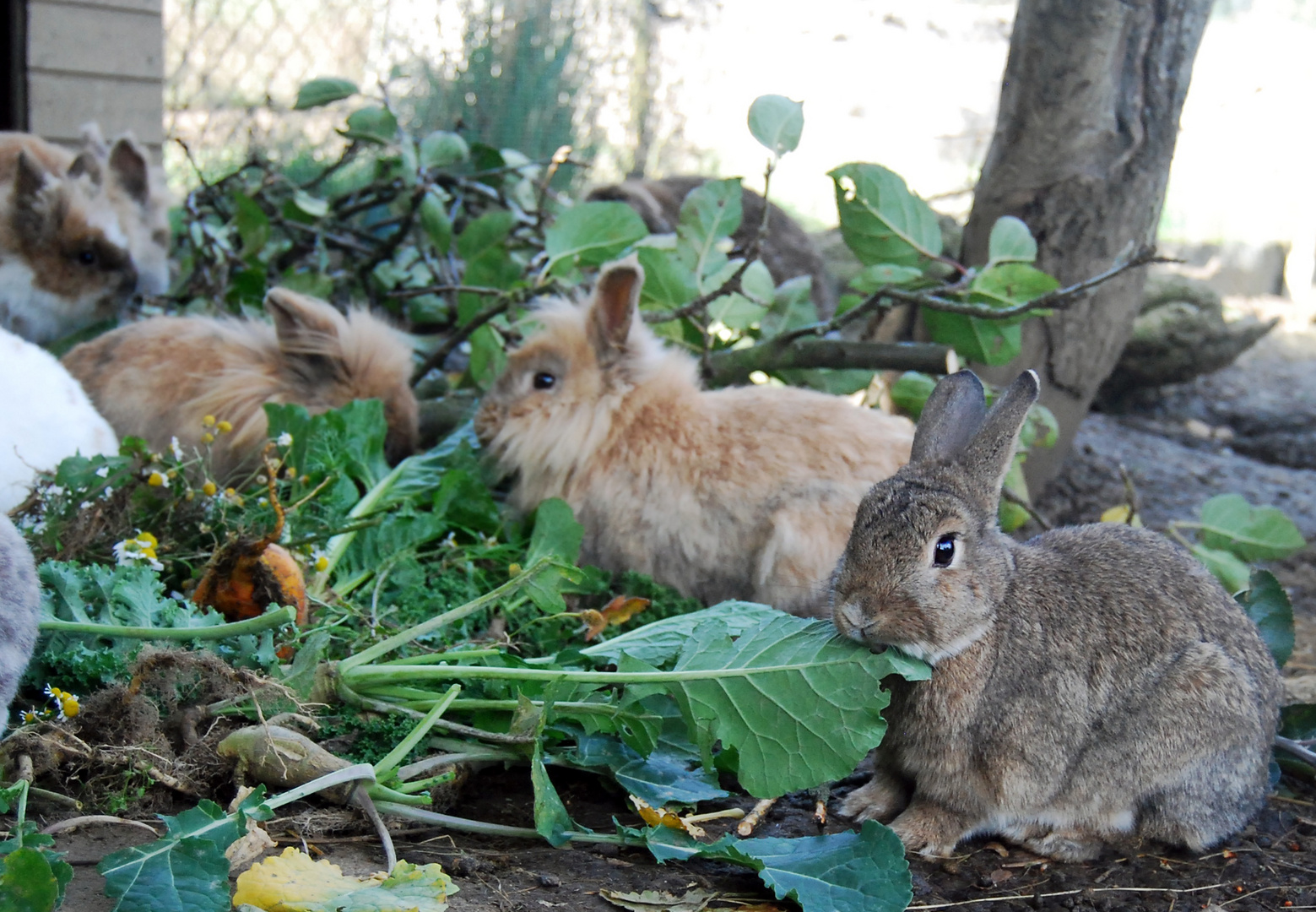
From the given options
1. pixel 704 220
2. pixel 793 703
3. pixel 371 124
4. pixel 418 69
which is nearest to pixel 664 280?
pixel 704 220

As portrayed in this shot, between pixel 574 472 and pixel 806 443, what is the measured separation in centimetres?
81

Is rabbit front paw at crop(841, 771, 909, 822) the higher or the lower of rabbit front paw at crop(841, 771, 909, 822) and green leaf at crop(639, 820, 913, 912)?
the lower

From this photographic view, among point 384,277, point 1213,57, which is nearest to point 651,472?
point 384,277

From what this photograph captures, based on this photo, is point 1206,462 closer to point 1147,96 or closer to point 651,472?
point 1147,96

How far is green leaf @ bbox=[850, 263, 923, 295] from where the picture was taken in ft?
13.4

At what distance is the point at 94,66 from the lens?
6305 mm

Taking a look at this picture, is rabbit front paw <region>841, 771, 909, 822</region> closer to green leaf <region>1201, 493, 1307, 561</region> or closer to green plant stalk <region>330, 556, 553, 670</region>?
green plant stalk <region>330, 556, 553, 670</region>

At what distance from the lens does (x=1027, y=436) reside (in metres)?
4.37

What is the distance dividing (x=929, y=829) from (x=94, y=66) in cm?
618

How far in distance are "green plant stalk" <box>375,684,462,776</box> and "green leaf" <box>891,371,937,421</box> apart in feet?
8.29

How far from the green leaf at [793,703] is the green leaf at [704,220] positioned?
207 centimetres

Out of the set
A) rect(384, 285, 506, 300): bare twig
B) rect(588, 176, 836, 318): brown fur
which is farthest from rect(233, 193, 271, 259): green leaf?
rect(588, 176, 836, 318): brown fur

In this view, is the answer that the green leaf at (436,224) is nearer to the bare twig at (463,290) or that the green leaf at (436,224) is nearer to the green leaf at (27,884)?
the bare twig at (463,290)

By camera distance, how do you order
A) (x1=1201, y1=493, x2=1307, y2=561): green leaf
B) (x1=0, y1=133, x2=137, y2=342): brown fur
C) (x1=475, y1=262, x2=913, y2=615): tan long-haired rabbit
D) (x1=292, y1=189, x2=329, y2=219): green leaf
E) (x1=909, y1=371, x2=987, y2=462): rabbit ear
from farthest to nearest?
1. (x1=292, y1=189, x2=329, y2=219): green leaf
2. (x1=0, y1=133, x2=137, y2=342): brown fur
3. (x1=1201, y1=493, x2=1307, y2=561): green leaf
4. (x1=475, y1=262, x2=913, y2=615): tan long-haired rabbit
5. (x1=909, y1=371, x2=987, y2=462): rabbit ear
